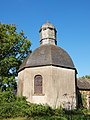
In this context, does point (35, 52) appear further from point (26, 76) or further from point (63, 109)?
point (63, 109)

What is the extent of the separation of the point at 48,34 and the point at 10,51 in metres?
6.45

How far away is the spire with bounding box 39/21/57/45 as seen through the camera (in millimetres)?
26422

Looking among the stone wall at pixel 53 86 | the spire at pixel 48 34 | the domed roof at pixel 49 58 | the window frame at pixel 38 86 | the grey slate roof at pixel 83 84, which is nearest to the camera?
the stone wall at pixel 53 86

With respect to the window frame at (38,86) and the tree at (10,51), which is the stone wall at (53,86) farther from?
the tree at (10,51)

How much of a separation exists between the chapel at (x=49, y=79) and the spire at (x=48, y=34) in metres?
2.37

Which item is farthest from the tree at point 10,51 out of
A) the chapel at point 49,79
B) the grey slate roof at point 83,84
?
the grey slate roof at point 83,84

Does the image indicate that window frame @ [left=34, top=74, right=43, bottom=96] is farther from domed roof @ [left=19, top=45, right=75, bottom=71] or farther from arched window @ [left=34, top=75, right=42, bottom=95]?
domed roof @ [left=19, top=45, right=75, bottom=71]

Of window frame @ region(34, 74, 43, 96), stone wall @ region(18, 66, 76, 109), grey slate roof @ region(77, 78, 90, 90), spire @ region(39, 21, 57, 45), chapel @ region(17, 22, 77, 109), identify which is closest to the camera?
stone wall @ region(18, 66, 76, 109)

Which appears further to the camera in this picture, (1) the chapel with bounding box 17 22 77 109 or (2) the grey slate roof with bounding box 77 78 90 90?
(2) the grey slate roof with bounding box 77 78 90 90

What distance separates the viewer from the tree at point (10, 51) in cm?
2786

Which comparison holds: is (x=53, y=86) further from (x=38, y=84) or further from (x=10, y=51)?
(x=10, y=51)

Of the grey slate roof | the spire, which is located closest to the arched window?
the spire

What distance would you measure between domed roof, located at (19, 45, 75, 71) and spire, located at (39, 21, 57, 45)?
1550 millimetres

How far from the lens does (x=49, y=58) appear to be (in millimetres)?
23031
